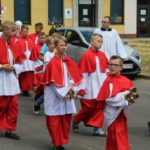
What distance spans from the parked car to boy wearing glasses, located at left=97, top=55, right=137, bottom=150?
1100 cm

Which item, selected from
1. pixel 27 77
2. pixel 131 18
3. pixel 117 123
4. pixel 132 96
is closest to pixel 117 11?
pixel 131 18

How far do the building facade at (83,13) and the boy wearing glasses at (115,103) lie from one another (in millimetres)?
30262

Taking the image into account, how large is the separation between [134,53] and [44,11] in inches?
811

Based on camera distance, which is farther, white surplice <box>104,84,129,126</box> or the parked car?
the parked car

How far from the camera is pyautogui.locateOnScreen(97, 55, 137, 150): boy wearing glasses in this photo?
749 cm

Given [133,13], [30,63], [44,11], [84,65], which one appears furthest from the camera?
[133,13]

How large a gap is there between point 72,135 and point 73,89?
4.98 ft

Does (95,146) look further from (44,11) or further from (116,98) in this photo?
(44,11)

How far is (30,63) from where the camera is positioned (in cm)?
1448

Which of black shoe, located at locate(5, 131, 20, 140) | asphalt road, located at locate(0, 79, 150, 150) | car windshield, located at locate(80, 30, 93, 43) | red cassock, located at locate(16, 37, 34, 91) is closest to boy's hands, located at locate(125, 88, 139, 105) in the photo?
asphalt road, located at locate(0, 79, 150, 150)

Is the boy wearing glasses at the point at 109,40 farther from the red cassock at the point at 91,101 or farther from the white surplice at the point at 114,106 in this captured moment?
the white surplice at the point at 114,106

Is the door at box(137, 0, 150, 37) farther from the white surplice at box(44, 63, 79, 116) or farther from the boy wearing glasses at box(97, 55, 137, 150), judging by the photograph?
the boy wearing glasses at box(97, 55, 137, 150)

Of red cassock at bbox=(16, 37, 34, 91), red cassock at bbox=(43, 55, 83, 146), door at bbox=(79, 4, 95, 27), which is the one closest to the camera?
red cassock at bbox=(43, 55, 83, 146)

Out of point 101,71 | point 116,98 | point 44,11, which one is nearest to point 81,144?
point 101,71
